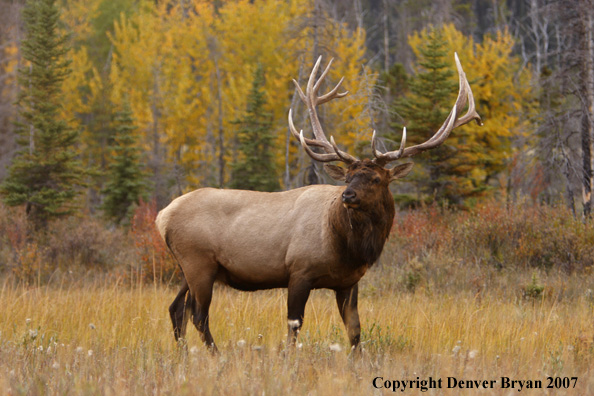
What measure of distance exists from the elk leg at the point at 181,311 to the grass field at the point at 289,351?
0.10 metres

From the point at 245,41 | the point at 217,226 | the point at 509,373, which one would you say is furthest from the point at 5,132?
the point at 509,373

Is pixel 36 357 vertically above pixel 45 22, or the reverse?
pixel 45 22

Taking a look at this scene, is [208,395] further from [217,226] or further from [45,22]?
[45,22]

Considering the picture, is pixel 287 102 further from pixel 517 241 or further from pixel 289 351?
pixel 289 351

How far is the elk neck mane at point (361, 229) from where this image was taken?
16.6ft

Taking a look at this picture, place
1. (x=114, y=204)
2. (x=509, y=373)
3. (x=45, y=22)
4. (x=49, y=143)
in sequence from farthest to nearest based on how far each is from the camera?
(x=114, y=204), (x=45, y=22), (x=49, y=143), (x=509, y=373)

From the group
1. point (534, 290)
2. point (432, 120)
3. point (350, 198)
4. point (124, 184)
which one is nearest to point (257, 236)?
point (350, 198)

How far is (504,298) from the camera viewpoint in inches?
299

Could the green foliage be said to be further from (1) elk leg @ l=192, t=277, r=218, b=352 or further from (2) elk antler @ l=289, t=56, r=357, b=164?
(1) elk leg @ l=192, t=277, r=218, b=352

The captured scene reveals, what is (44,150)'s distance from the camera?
642 inches

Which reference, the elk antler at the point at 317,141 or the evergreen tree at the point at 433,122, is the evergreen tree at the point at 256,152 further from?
the elk antler at the point at 317,141

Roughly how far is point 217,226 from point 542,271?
20.2 ft

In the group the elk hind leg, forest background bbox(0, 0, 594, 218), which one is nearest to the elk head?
the elk hind leg

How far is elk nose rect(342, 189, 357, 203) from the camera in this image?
468cm
